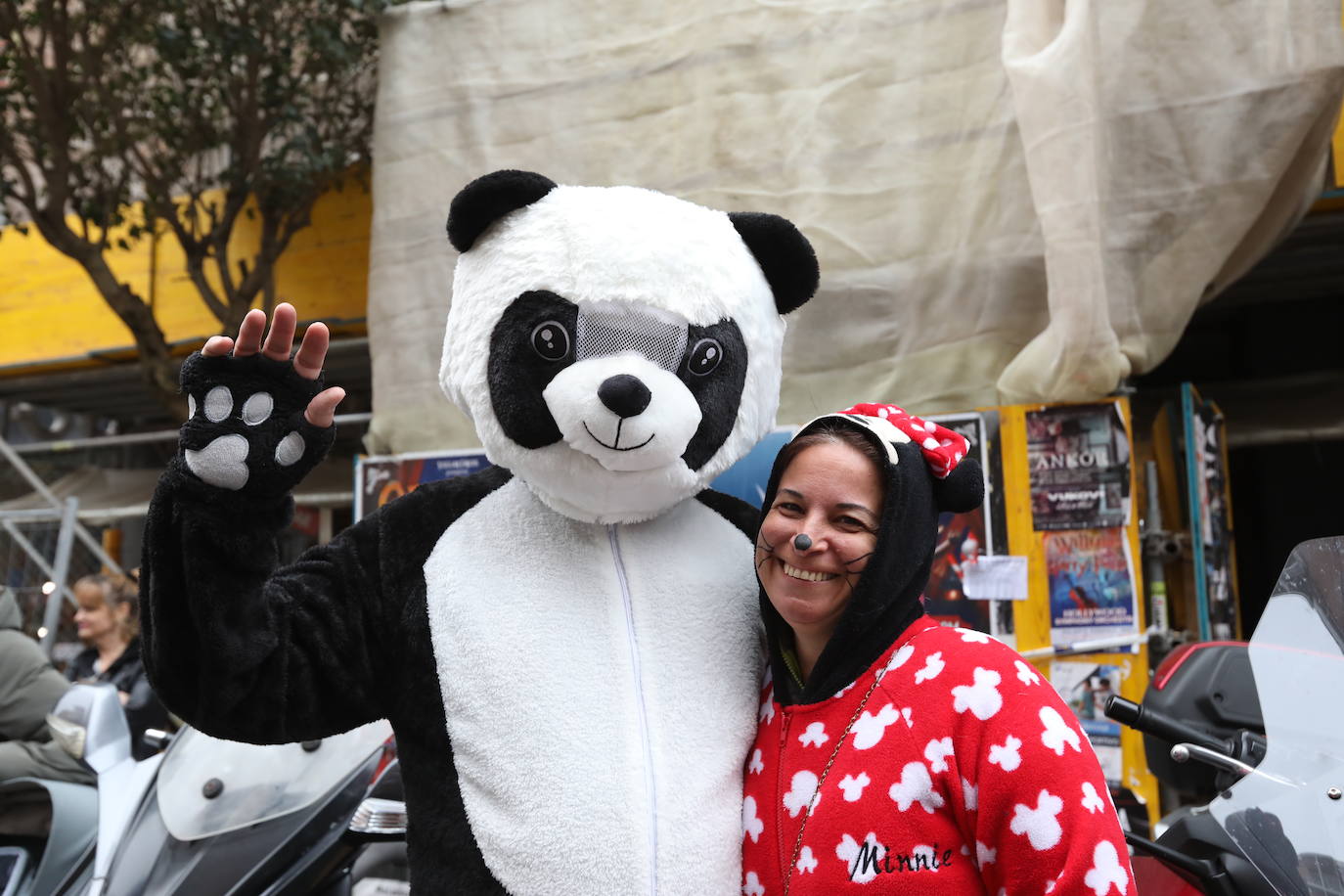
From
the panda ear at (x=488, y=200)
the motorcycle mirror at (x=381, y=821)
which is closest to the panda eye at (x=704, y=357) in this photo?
the panda ear at (x=488, y=200)

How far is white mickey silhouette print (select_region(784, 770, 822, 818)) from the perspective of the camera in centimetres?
153

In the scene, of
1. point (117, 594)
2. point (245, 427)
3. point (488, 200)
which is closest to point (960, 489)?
point (488, 200)

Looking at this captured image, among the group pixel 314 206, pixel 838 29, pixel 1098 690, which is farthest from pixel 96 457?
pixel 1098 690

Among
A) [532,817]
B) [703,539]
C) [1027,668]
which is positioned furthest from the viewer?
[703,539]

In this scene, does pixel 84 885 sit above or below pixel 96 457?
below

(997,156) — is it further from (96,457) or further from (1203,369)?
(96,457)

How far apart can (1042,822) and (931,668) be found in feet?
0.83

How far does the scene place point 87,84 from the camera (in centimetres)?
592

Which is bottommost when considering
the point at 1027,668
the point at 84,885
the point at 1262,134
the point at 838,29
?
the point at 84,885

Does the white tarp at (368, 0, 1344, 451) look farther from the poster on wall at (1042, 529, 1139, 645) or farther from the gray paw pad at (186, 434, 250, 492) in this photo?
the gray paw pad at (186, 434, 250, 492)

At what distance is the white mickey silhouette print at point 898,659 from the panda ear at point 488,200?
3.20ft

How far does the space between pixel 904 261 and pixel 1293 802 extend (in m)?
3.00

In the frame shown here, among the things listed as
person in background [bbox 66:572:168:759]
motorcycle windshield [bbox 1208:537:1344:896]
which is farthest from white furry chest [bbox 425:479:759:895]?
person in background [bbox 66:572:168:759]

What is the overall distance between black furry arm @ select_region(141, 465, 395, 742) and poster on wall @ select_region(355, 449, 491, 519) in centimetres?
318
